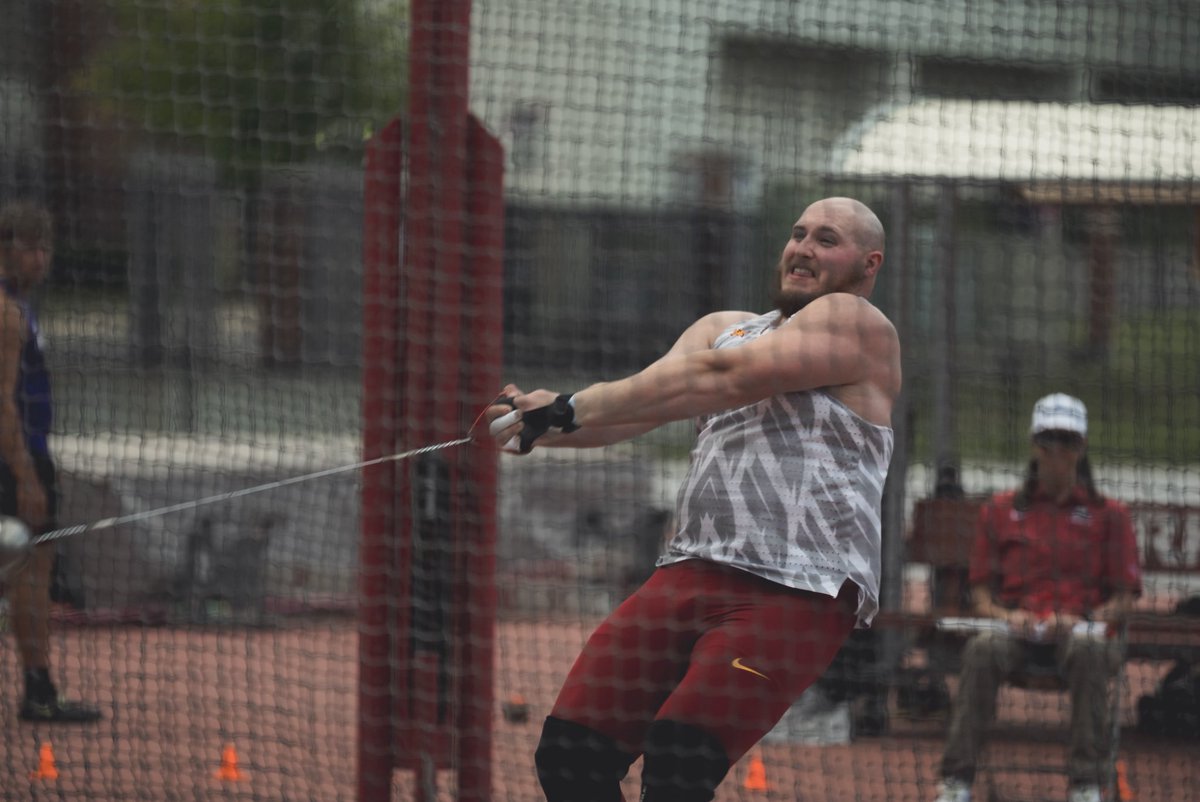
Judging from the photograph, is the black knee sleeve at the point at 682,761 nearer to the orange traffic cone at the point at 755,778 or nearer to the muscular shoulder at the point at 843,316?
the muscular shoulder at the point at 843,316

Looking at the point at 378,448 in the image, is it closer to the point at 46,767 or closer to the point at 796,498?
the point at 796,498

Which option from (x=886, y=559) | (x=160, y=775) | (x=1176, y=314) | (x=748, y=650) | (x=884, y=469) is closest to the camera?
(x=748, y=650)

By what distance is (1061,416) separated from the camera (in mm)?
5098

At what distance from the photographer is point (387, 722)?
3783mm

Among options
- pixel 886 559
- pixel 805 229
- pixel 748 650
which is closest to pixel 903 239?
pixel 886 559

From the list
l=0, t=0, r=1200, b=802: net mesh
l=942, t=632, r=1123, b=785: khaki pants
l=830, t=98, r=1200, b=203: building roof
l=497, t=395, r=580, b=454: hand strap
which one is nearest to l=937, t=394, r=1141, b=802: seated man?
l=942, t=632, r=1123, b=785: khaki pants

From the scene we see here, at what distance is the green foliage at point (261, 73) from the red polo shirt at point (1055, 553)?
2718 mm

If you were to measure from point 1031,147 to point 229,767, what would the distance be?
3.81 meters

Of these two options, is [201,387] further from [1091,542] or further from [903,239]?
[1091,542]

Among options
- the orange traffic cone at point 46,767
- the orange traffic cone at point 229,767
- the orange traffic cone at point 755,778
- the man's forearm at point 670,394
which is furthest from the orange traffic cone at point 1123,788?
the orange traffic cone at point 46,767

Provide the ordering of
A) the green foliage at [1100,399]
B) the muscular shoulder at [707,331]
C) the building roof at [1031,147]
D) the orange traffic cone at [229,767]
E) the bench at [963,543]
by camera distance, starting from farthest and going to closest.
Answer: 1. the green foliage at [1100,399]
2. the bench at [963,543]
3. the building roof at [1031,147]
4. the orange traffic cone at [229,767]
5. the muscular shoulder at [707,331]

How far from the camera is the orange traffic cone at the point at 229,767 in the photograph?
178 inches

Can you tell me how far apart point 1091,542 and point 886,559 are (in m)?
1.05

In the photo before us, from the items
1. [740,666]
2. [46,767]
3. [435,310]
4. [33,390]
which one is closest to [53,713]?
[46,767]
